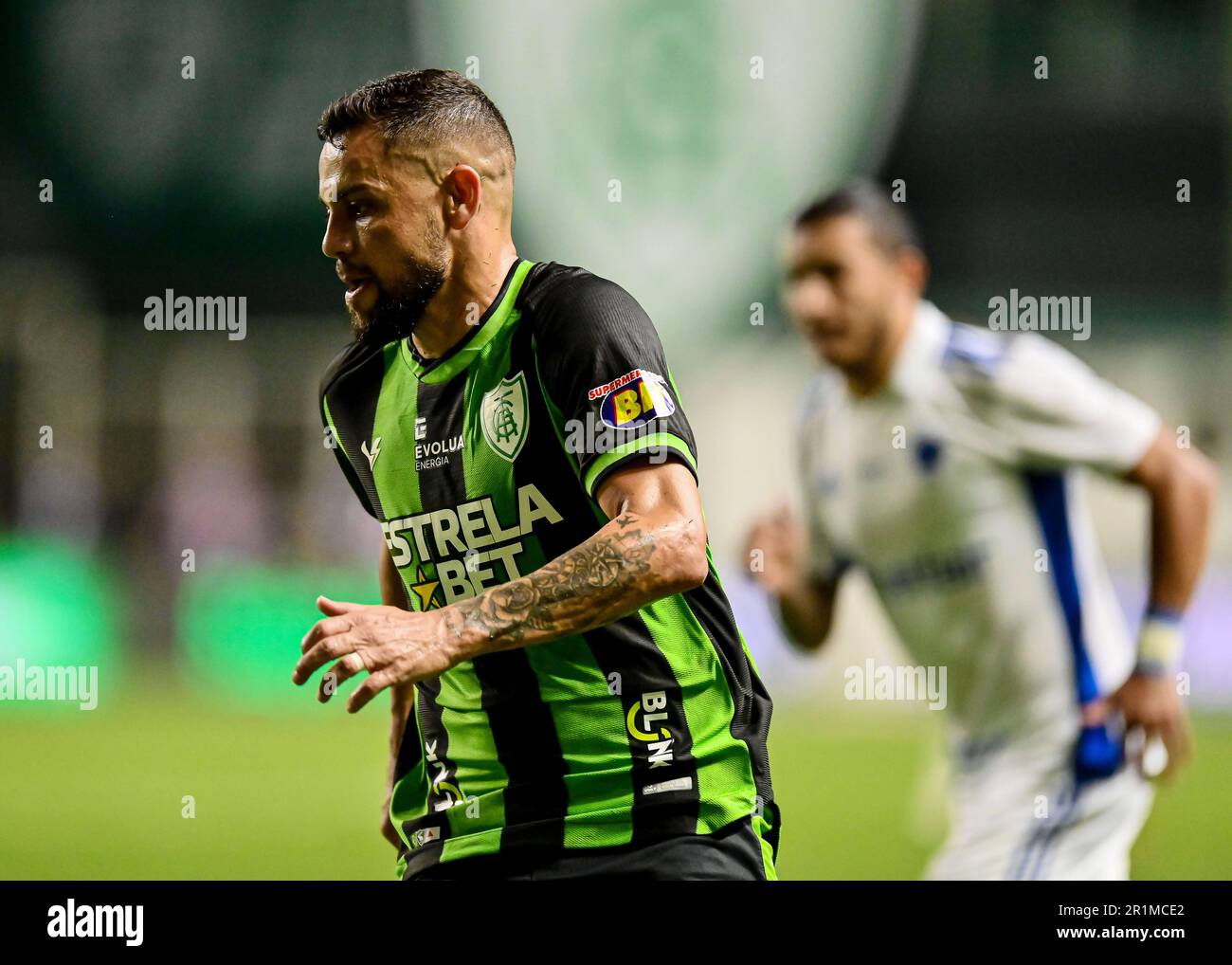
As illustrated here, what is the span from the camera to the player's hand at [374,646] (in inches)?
79.4

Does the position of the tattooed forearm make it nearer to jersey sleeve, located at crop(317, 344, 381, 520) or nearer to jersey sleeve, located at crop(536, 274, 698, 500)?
jersey sleeve, located at crop(536, 274, 698, 500)

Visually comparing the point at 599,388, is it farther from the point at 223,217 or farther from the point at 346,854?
the point at 223,217

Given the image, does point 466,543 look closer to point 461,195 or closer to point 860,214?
point 461,195

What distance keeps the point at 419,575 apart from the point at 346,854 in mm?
5395

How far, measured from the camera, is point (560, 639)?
2459 millimetres

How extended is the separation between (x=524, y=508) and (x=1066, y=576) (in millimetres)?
2429

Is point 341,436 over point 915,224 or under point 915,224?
under

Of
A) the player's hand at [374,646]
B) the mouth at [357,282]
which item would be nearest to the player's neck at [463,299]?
the mouth at [357,282]

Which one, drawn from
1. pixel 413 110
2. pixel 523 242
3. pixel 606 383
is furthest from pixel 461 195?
pixel 523 242

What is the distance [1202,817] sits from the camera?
884 cm

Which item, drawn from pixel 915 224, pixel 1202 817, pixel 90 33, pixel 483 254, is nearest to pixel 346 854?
pixel 1202 817

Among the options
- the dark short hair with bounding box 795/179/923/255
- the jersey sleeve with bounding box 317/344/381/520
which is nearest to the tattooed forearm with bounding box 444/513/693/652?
the jersey sleeve with bounding box 317/344/381/520

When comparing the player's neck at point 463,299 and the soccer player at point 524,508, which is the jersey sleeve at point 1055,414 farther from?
the player's neck at point 463,299

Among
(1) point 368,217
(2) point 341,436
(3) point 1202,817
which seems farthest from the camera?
(3) point 1202,817
